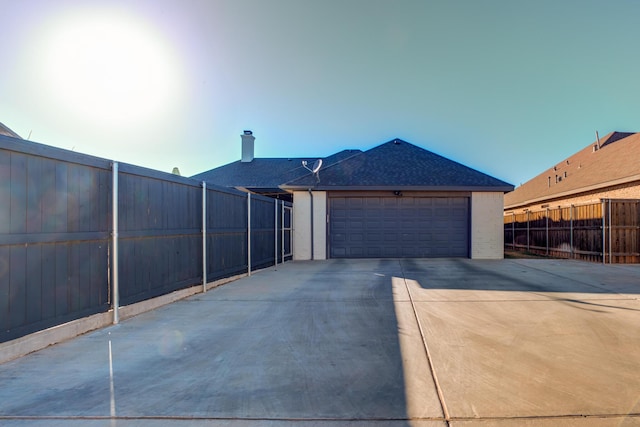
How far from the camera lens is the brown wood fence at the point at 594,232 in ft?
40.1

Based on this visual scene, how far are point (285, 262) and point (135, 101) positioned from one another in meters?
7.44

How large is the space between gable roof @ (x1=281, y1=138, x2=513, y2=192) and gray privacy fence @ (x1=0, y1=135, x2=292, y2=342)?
7.65 m

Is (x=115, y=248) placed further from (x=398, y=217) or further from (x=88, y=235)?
(x=398, y=217)

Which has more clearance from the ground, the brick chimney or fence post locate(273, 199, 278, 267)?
the brick chimney

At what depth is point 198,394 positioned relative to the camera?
2.88 meters

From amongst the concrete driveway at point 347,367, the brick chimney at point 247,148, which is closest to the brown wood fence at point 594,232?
the concrete driveway at point 347,367

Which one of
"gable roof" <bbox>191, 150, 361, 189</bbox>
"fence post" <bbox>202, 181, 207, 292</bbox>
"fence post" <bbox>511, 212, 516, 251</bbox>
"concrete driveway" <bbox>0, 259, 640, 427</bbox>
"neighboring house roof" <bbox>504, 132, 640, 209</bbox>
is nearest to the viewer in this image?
"concrete driveway" <bbox>0, 259, 640, 427</bbox>

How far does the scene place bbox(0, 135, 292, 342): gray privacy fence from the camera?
3.67m

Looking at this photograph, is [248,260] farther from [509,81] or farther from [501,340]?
[509,81]

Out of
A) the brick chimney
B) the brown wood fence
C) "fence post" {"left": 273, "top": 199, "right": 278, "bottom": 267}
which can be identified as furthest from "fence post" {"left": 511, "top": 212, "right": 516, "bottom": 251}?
the brick chimney

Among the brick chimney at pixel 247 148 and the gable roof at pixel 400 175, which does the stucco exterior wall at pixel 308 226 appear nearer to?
the gable roof at pixel 400 175

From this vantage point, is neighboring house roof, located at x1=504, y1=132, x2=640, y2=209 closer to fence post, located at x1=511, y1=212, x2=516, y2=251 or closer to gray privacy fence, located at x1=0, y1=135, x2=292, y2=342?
fence post, located at x1=511, y1=212, x2=516, y2=251

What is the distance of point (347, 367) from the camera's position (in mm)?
3414

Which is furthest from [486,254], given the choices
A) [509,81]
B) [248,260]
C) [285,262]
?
[248,260]
